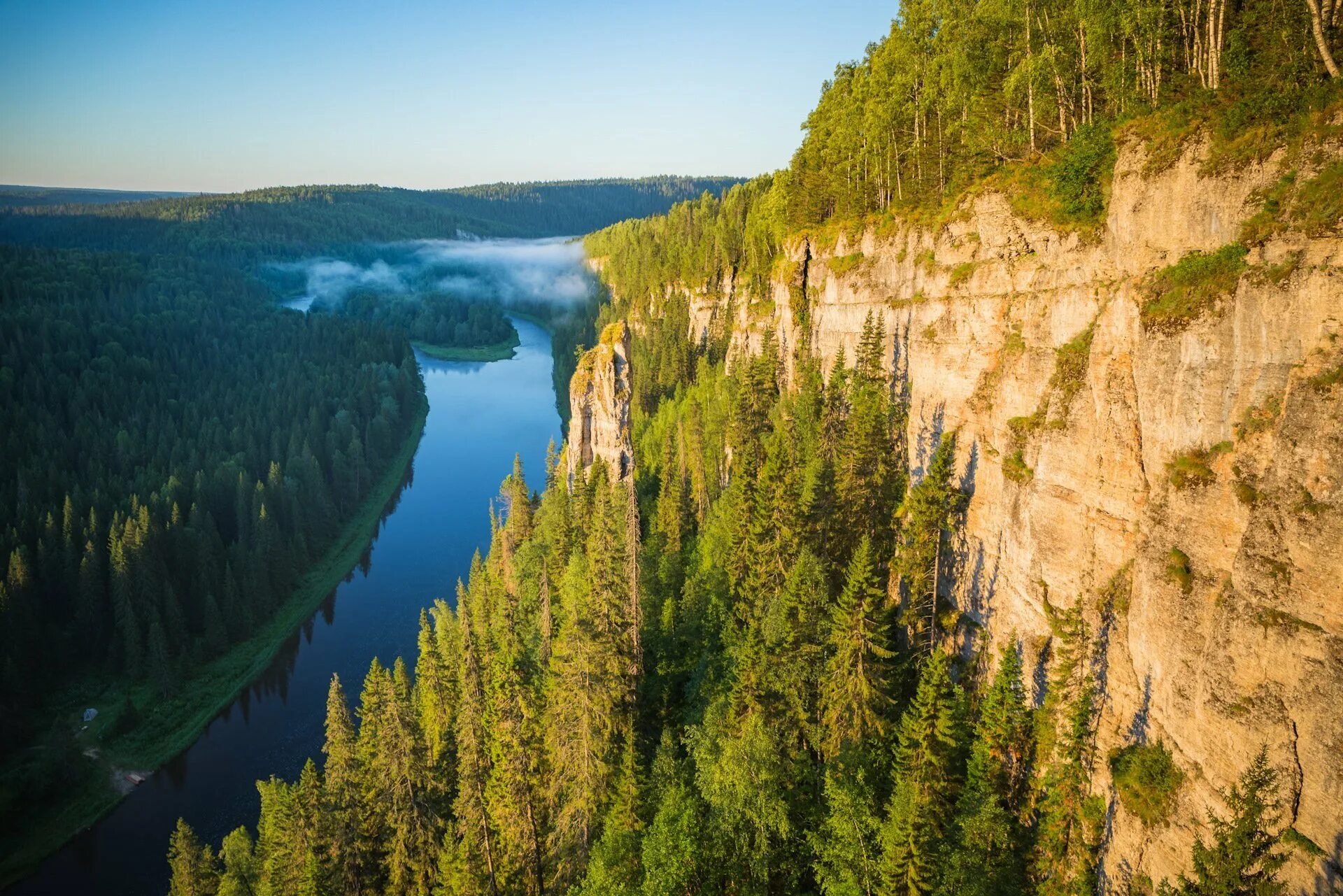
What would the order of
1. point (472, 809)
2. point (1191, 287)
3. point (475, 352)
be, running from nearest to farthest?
point (1191, 287) → point (472, 809) → point (475, 352)

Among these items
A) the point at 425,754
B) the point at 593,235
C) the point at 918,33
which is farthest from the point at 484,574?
the point at 593,235

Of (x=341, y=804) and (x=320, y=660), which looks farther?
(x=320, y=660)

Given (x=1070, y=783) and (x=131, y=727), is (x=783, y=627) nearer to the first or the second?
(x=1070, y=783)

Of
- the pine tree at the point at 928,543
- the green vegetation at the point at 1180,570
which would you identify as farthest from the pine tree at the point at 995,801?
the green vegetation at the point at 1180,570

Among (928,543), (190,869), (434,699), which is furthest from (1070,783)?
(190,869)

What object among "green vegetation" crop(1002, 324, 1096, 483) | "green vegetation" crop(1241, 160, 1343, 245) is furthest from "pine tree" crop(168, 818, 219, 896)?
"green vegetation" crop(1241, 160, 1343, 245)

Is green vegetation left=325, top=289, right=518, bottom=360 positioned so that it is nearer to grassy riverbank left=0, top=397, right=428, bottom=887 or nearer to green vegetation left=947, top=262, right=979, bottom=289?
grassy riverbank left=0, top=397, right=428, bottom=887
